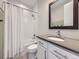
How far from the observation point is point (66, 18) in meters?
2.01

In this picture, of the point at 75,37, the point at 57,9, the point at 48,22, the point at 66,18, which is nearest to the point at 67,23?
the point at 66,18

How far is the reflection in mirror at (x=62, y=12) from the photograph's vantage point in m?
1.87

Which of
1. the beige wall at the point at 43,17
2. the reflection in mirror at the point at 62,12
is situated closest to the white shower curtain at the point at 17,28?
the beige wall at the point at 43,17

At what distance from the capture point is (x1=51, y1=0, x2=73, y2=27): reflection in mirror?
1.87 metres

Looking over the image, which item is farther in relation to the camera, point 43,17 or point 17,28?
point 43,17

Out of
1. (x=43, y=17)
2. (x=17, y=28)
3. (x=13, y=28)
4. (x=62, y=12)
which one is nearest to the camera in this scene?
(x=62, y=12)

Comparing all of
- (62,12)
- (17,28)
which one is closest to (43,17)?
(17,28)

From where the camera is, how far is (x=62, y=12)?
218 centimetres

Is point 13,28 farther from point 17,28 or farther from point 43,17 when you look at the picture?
point 43,17

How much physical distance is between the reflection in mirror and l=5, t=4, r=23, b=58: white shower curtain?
1023mm

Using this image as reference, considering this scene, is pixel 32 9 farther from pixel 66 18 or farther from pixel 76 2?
pixel 76 2

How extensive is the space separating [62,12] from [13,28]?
1.34 meters

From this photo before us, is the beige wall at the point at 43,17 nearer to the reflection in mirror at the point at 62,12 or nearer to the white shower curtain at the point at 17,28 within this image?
the white shower curtain at the point at 17,28

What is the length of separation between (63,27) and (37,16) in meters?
1.61
